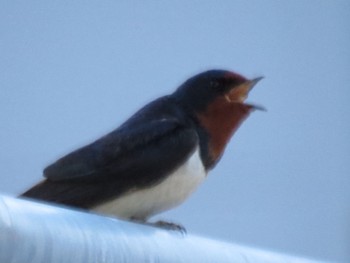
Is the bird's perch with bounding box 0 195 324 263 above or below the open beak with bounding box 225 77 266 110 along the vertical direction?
above

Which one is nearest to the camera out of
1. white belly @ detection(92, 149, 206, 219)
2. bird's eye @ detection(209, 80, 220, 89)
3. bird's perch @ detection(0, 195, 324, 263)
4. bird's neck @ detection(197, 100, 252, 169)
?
bird's perch @ detection(0, 195, 324, 263)

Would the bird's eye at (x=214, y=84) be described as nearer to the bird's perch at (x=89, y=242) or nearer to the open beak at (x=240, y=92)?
the open beak at (x=240, y=92)

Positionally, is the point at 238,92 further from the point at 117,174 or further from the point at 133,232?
the point at 133,232

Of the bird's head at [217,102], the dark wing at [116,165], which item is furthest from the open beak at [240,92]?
the dark wing at [116,165]

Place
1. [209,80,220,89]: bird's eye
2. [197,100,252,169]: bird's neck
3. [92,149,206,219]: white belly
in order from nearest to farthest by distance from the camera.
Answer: [92,149,206,219]: white belly < [197,100,252,169]: bird's neck < [209,80,220,89]: bird's eye

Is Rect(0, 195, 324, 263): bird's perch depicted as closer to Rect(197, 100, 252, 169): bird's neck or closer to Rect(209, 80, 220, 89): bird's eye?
Rect(197, 100, 252, 169): bird's neck

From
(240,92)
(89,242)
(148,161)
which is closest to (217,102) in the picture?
(240,92)

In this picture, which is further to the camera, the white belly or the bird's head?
the bird's head

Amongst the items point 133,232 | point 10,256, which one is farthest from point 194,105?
point 10,256

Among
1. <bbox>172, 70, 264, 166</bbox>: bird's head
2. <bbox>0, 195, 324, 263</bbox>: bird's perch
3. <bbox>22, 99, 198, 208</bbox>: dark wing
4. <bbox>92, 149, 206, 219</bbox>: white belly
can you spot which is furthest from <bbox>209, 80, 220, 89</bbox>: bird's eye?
<bbox>0, 195, 324, 263</bbox>: bird's perch
